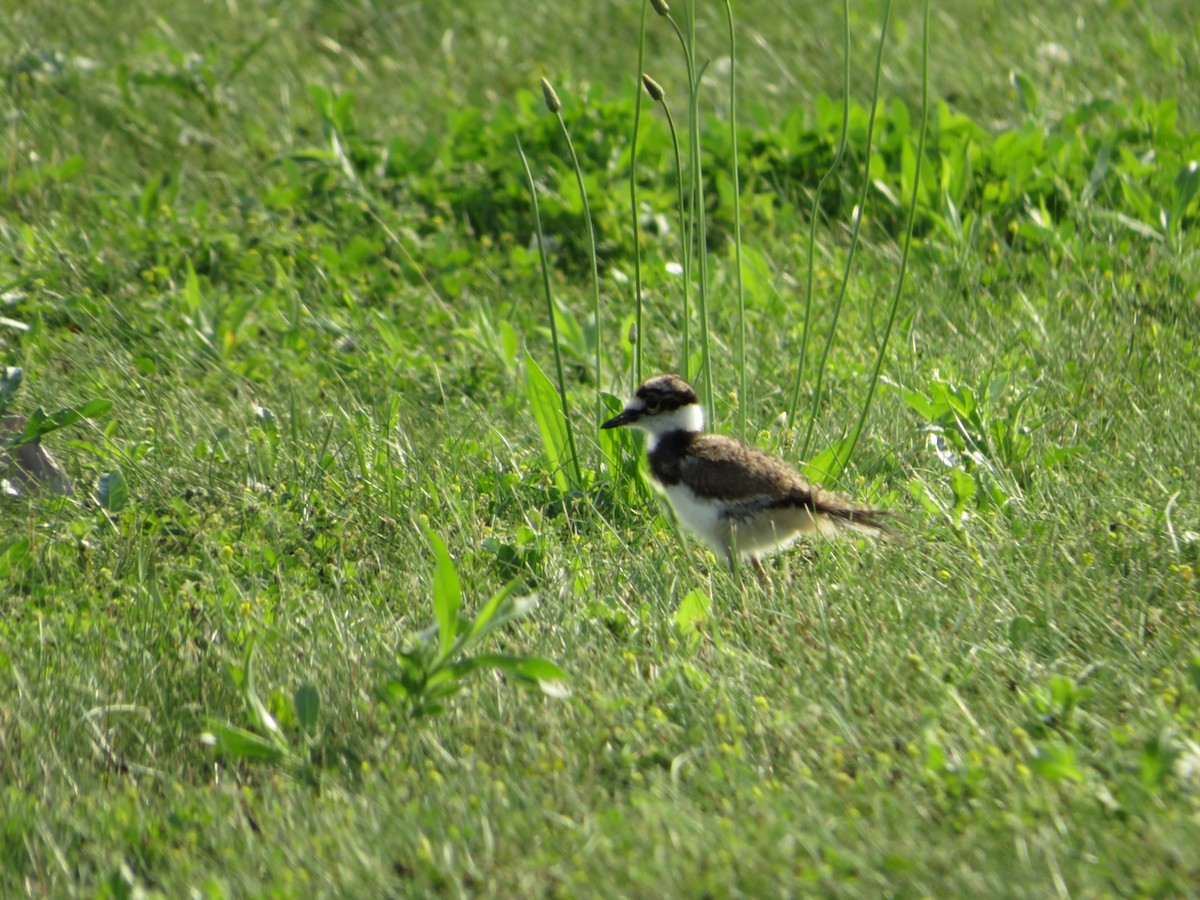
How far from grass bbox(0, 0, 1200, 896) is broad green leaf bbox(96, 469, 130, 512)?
3 cm

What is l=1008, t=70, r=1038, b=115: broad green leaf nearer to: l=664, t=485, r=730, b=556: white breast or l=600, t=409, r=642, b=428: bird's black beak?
l=600, t=409, r=642, b=428: bird's black beak

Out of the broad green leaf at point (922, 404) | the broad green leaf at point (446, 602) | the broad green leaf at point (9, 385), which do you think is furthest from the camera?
the broad green leaf at point (9, 385)

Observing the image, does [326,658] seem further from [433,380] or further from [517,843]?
[433,380]

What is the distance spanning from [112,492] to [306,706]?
1.58m

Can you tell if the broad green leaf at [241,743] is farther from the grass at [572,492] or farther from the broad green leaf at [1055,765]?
the broad green leaf at [1055,765]

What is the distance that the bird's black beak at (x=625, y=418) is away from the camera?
4648 millimetres

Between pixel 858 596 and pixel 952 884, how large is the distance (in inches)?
50.1

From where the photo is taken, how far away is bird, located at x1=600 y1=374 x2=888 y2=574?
14.1 ft

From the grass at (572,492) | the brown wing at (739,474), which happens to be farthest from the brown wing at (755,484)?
the grass at (572,492)

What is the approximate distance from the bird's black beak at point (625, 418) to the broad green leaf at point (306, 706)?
1.55 meters

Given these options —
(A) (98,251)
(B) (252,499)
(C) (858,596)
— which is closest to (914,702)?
(C) (858,596)

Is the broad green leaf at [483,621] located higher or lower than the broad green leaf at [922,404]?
higher

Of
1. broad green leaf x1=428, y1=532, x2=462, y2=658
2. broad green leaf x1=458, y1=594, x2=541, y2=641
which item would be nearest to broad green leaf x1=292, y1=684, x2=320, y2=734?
broad green leaf x1=428, y1=532, x2=462, y2=658

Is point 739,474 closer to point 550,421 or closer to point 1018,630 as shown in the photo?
point 550,421
